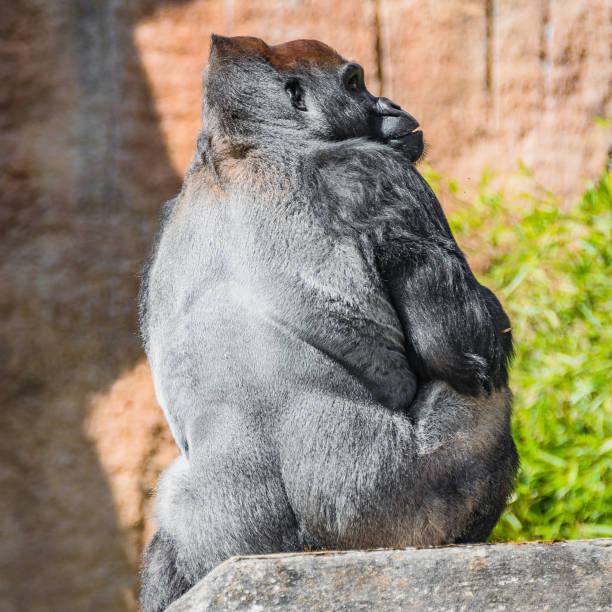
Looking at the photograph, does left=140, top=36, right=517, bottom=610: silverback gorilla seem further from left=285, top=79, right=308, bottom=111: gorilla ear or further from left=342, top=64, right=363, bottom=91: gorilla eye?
left=342, top=64, right=363, bottom=91: gorilla eye

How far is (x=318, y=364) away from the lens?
162 centimetres

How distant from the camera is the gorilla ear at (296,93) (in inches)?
73.7

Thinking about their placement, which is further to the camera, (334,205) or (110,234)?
(110,234)

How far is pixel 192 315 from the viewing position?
171 centimetres

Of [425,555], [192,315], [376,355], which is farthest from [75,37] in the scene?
[425,555]

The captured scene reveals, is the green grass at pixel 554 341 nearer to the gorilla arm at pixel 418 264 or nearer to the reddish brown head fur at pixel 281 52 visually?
the gorilla arm at pixel 418 264

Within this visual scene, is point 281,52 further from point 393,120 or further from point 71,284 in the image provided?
point 71,284

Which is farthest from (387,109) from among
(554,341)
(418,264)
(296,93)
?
(554,341)

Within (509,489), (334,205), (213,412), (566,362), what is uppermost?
(334,205)

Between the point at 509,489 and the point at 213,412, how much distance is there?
2.14ft

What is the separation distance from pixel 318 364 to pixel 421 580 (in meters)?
0.57

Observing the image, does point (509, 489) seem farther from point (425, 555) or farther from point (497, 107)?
point (497, 107)

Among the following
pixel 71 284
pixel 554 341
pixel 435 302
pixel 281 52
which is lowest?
pixel 554 341

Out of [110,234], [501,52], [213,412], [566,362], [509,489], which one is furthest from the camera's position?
[501,52]
